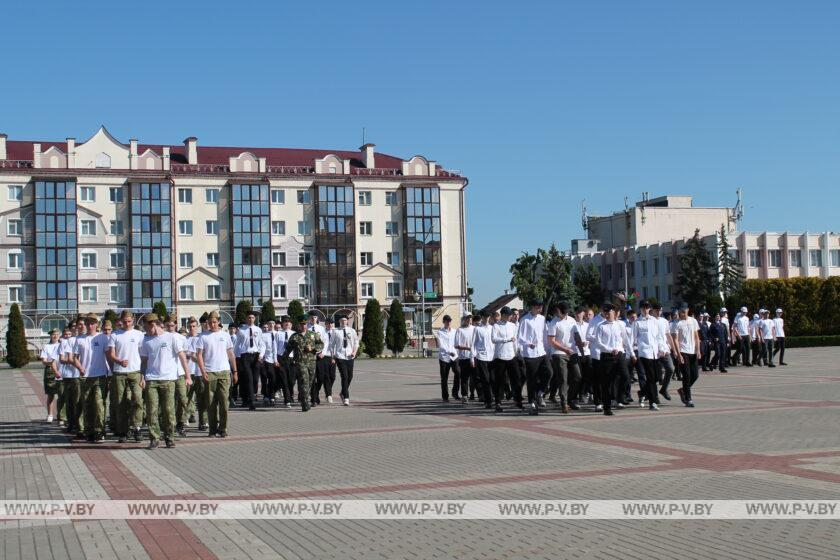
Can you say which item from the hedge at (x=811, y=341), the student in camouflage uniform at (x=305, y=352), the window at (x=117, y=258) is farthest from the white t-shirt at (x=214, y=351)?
the window at (x=117, y=258)

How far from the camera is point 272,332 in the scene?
22094 mm

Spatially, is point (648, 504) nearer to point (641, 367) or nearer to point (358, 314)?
point (641, 367)

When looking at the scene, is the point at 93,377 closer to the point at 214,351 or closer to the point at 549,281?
the point at 214,351

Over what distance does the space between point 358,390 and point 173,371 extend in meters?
12.5

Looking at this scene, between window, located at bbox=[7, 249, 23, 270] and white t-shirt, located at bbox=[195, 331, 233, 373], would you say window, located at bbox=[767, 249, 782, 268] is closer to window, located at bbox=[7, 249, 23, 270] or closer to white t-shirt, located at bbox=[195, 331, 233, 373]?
window, located at bbox=[7, 249, 23, 270]

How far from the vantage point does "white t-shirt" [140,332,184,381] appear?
1398 centimetres

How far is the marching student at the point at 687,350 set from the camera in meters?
18.3

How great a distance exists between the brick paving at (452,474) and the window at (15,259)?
63.2 metres

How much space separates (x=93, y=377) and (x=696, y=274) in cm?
7272

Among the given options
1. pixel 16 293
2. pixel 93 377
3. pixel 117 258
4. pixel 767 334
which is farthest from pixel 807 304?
pixel 16 293

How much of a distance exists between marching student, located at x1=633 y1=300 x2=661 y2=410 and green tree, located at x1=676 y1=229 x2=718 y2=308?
2556 inches

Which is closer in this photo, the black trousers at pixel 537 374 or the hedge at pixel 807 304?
the black trousers at pixel 537 374

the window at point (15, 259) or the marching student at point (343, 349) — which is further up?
the window at point (15, 259)

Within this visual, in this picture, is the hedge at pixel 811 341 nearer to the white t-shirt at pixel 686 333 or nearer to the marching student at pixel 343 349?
the white t-shirt at pixel 686 333
